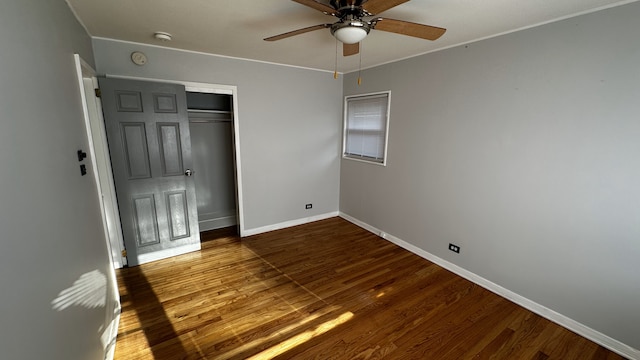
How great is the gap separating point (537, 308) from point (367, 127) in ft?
9.07

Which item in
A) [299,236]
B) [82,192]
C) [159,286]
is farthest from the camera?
[299,236]

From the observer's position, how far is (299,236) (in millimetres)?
3740

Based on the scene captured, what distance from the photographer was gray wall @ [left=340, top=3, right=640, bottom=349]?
180 centimetres

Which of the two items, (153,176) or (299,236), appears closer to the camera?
(153,176)

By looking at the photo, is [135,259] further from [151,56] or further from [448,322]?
[448,322]

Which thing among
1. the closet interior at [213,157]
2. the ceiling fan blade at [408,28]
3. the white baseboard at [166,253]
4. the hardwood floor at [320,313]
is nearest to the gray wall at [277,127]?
the closet interior at [213,157]

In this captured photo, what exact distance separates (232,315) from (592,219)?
2968 mm

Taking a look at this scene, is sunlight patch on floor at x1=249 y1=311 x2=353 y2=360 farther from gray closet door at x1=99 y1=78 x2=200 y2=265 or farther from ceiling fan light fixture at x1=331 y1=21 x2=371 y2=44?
ceiling fan light fixture at x1=331 y1=21 x2=371 y2=44

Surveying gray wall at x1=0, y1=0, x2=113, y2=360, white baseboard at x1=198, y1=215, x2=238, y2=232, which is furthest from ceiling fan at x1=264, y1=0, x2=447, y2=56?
white baseboard at x1=198, y1=215, x2=238, y2=232

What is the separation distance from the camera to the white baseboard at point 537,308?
1.88m

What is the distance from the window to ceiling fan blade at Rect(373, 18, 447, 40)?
1.64 metres

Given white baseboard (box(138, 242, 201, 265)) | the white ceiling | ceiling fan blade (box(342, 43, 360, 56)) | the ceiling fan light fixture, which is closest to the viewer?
the ceiling fan light fixture

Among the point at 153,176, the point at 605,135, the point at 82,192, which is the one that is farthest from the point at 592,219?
the point at 153,176

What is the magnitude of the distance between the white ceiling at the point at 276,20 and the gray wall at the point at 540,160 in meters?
0.23
